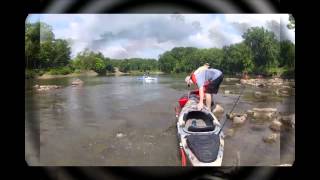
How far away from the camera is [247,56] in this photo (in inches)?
206

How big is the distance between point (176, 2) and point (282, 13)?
1.51 meters

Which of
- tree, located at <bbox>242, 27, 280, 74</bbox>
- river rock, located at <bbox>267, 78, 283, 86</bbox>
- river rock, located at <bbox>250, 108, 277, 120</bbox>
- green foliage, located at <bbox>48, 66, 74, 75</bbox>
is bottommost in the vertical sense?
river rock, located at <bbox>250, 108, 277, 120</bbox>

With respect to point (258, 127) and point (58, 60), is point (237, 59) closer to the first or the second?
point (258, 127)

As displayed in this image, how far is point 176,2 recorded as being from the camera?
5051 millimetres

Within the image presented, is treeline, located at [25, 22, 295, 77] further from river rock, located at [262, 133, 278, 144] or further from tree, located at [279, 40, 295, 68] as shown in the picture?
river rock, located at [262, 133, 278, 144]

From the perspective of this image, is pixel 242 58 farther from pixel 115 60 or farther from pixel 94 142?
pixel 94 142

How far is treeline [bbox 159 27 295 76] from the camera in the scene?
512 cm

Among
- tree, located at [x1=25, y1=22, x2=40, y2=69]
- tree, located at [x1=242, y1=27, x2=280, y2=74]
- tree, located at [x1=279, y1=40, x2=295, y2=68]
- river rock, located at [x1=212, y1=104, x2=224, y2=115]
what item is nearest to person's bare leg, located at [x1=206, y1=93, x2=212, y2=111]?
river rock, located at [x1=212, y1=104, x2=224, y2=115]

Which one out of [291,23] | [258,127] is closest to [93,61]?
[258,127]

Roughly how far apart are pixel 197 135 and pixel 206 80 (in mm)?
817

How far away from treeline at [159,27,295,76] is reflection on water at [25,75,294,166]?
0.82 ft
